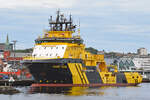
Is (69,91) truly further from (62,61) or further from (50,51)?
(50,51)

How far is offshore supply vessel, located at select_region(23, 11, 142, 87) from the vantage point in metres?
69.3

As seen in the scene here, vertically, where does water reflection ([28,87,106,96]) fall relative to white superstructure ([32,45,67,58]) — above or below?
below

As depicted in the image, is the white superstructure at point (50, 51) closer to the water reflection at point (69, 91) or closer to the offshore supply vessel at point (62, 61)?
the offshore supply vessel at point (62, 61)

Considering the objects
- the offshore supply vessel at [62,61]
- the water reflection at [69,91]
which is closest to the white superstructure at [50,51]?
the offshore supply vessel at [62,61]

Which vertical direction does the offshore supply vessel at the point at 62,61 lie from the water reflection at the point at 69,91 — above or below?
above

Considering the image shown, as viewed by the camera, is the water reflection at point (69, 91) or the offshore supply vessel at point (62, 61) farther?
the offshore supply vessel at point (62, 61)

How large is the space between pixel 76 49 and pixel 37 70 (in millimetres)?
8060

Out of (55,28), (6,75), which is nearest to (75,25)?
(55,28)

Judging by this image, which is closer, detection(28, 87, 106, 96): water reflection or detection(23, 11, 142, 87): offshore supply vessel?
detection(28, 87, 106, 96): water reflection

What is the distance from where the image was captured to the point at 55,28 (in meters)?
77.2

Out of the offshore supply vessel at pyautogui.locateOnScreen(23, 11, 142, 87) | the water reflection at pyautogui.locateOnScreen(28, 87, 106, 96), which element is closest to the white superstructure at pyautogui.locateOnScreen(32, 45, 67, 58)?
the offshore supply vessel at pyautogui.locateOnScreen(23, 11, 142, 87)

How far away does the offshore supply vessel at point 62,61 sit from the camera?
227 ft

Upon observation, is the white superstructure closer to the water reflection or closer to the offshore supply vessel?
the offshore supply vessel

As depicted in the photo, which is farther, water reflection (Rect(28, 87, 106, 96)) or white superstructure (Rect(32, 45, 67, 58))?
white superstructure (Rect(32, 45, 67, 58))
